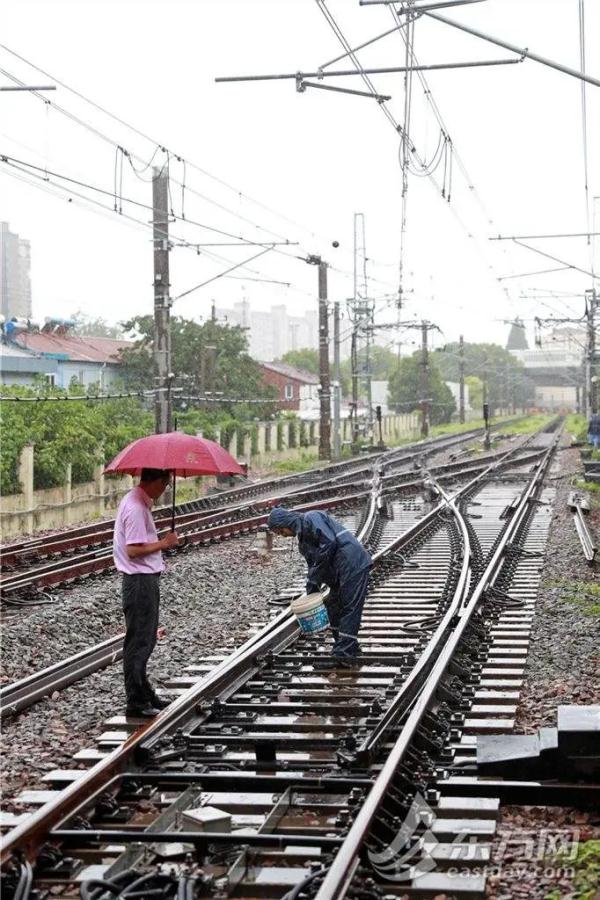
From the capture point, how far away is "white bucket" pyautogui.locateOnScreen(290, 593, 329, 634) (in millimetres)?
9406

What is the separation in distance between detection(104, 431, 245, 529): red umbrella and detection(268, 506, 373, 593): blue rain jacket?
3.06 ft

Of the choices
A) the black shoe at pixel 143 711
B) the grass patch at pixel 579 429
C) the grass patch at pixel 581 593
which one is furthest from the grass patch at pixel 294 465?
the black shoe at pixel 143 711

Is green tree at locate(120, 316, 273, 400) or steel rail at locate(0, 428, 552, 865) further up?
green tree at locate(120, 316, 273, 400)

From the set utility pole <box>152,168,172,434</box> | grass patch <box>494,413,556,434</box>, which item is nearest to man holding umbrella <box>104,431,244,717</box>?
utility pole <box>152,168,172,434</box>

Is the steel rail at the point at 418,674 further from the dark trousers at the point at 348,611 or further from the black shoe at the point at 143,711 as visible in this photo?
the black shoe at the point at 143,711

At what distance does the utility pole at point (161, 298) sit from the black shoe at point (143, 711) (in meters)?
16.4

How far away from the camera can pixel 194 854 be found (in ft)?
18.1

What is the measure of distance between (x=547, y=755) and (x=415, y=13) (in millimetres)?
7079

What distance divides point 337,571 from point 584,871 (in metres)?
4.45

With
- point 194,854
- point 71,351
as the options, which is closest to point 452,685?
point 194,854

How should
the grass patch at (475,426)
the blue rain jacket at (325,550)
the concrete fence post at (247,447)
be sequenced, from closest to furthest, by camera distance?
the blue rain jacket at (325,550) < the concrete fence post at (247,447) < the grass patch at (475,426)

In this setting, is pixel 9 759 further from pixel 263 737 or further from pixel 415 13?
pixel 415 13

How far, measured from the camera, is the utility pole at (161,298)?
23969mm

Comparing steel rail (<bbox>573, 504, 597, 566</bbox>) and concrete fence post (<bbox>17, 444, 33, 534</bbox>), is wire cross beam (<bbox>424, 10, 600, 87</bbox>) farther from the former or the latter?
concrete fence post (<bbox>17, 444, 33, 534</bbox>)
